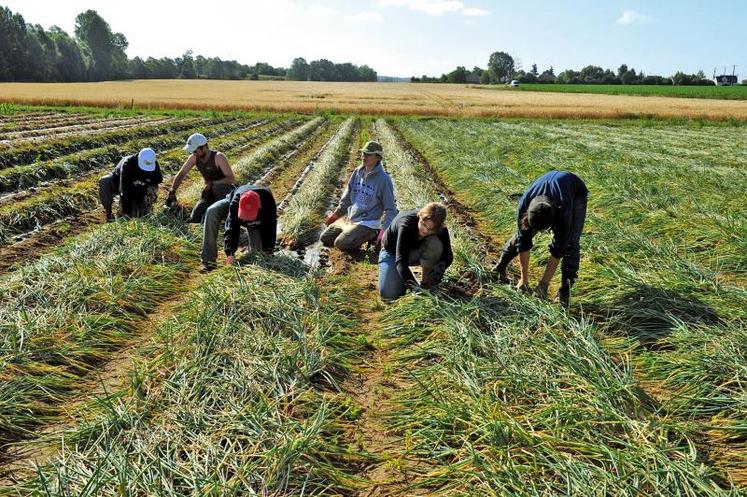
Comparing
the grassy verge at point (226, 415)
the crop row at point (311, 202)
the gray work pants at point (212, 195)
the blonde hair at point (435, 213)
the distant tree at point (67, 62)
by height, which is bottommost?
the grassy verge at point (226, 415)

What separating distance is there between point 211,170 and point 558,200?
4526 mm

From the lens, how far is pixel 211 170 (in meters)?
6.67

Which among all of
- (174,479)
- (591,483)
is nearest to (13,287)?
(174,479)

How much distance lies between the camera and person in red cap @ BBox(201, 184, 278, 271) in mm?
5414

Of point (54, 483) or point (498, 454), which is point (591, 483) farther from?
point (54, 483)

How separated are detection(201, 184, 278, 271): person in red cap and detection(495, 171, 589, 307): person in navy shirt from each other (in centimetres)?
269

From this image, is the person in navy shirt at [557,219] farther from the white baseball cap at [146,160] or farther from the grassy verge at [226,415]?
the white baseball cap at [146,160]

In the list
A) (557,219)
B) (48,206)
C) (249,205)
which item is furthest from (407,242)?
(48,206)

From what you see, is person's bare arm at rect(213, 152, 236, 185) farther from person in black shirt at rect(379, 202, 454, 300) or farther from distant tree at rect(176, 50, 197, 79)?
distant tree at rect(176, 50, 197, 79)

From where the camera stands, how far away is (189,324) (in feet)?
12.8

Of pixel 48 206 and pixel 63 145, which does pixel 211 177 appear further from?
pixel 63 145

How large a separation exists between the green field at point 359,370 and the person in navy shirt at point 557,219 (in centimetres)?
36

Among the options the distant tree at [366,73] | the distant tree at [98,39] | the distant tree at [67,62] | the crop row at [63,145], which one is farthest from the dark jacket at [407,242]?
the distant tree at [366,73]

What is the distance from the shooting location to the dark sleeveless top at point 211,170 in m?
6.62
